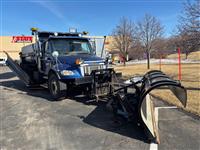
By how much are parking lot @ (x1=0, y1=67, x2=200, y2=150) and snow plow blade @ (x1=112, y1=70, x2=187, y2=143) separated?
22 centimetres

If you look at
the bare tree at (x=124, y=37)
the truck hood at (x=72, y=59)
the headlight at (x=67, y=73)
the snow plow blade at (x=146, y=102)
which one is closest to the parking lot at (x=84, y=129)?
the snow plow blade at (x=146, y=102)

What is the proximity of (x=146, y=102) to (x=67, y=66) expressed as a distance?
10.6 ft

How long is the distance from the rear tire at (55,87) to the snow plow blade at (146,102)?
2.33m

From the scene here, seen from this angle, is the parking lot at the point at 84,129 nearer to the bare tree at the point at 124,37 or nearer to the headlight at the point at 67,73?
the headlight at the point at 67,73

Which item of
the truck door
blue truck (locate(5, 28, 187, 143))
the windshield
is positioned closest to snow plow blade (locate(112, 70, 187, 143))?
blue truck (locate(5, 28, 187, 143))

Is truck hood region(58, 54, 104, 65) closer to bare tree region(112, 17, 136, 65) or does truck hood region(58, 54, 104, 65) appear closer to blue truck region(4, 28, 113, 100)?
blue truck region(4, 28, 113, 100)

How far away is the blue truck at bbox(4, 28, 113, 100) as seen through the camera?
6762 mm

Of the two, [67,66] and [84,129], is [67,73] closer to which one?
[67,66]

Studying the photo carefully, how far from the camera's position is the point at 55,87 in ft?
24.8

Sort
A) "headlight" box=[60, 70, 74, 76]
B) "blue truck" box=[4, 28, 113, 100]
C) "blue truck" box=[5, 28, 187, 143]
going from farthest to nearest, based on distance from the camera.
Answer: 1. "headlight" box=[60, 70, 74, 76]
2. "blue truck" box=[4, 28, 113, 100]
3. "blue truck" box=[5, 28, 187, 143]

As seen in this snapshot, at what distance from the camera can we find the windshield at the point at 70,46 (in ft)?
26.7

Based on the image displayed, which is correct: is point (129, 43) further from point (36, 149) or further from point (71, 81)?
point (36, 149)

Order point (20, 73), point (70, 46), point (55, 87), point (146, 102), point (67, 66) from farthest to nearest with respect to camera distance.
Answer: point (20, 73)
point (70, 46)
point (55, 87)
point (67, 66)
point (146, 102)

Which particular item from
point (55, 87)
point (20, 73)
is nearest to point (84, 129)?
point (55, 87)
